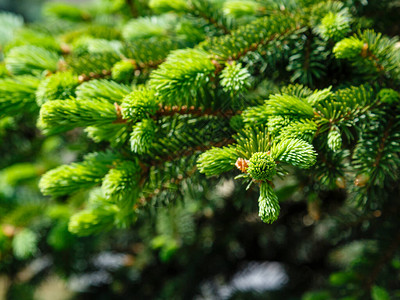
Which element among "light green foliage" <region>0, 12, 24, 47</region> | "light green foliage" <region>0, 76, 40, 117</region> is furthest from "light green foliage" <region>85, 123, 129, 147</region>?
"light green foliage" <region>0, 12, 24, 47</region>

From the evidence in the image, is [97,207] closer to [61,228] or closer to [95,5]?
[61,228]

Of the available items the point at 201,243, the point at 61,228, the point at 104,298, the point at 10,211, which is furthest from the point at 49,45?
the point at 104,298

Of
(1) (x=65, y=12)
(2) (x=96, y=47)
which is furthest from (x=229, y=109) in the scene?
(1) (x=65, y=12)

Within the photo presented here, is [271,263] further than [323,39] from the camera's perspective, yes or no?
Yes

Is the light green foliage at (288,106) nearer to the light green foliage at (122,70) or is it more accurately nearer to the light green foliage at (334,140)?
the light green foliage at (334,140)

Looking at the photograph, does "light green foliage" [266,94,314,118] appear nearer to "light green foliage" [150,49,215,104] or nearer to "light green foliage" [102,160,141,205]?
"light green foliage" [150,49,215,104]

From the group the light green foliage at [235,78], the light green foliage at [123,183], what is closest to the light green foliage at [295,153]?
the light green foliage at [235,78]

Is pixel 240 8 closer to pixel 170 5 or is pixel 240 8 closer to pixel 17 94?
pixel 170 5

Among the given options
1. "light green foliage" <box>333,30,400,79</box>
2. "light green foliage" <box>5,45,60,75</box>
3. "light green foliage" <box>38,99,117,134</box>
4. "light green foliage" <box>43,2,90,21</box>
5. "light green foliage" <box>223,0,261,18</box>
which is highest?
"light green foliage" <box>333,30,400,79</box>
